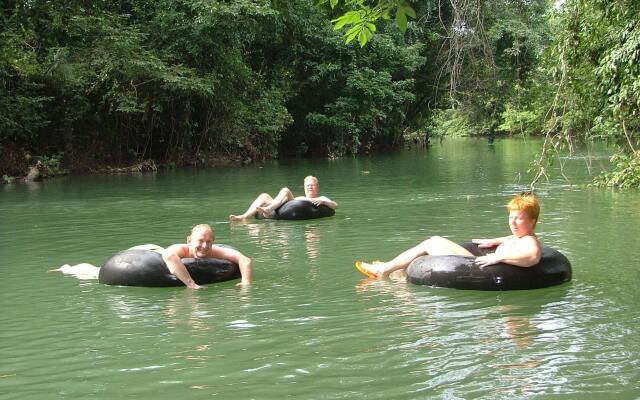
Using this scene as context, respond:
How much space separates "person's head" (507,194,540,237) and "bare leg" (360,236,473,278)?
834 millimetres

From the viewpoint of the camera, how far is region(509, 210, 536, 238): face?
786cm

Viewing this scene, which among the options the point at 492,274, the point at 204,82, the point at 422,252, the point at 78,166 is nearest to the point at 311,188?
the point at 422,252

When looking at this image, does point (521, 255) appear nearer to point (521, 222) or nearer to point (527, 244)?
point (527, 244)

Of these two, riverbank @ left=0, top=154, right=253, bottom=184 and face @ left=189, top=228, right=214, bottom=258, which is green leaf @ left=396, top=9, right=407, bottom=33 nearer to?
face @ left=189, top=228, right=214, bottom=258

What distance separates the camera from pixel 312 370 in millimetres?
5461

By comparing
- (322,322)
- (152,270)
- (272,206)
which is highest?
(272,206)

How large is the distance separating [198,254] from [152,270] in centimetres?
53

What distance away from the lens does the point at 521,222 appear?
7.89m

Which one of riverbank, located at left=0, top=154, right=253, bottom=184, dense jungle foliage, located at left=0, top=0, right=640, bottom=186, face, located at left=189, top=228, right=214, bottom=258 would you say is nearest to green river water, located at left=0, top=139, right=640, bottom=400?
face, located at left=189, top=228, right=214, bottom=258

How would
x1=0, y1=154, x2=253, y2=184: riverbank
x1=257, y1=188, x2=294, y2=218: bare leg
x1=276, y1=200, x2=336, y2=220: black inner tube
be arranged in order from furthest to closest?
x1=0, y1=154, x2=253, y2=184: riverbank, x1=257, y1=188, x2=294, y2=218: bare leg, x1=276, y1=200, x2=336, y2=220: black inner tube

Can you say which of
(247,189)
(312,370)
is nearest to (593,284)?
(312,370)

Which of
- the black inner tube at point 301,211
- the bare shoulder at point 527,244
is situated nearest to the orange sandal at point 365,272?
the bare shoulder at point 527,244

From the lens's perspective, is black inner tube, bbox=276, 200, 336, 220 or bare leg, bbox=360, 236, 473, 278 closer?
bare leg, bbox=360, 236, 473, 278

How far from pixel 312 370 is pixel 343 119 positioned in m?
33.0
